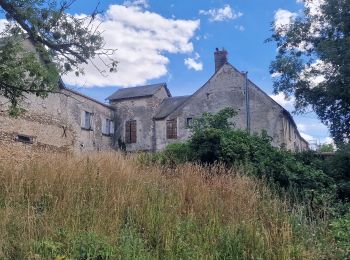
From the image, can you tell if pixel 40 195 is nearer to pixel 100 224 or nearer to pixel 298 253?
pixel 100 224

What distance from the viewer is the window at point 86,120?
2971 cm

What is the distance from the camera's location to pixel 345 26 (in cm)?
1466

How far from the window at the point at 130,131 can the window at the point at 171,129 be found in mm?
3921

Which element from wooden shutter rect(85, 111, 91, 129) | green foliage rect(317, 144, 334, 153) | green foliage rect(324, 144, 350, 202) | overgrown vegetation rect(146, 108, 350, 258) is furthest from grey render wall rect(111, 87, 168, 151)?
green foliage rect(324, 144, 350, 202)

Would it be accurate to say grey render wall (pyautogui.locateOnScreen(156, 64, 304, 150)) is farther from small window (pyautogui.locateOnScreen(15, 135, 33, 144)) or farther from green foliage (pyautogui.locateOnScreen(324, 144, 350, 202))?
small window (pyautogui.locateOnScreen(15, 135, 33, 144))

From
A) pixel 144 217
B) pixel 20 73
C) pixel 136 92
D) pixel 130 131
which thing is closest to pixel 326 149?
pixel 130 131

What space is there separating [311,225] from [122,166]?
3833 mm

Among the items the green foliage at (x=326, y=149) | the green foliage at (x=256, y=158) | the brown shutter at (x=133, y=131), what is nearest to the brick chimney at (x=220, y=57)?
the brown shutter at (x=133, y=131)

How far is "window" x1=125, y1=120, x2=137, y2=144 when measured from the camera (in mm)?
34281

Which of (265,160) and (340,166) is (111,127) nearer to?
(265,160)

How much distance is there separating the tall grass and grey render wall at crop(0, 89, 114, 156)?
11320 millimetres

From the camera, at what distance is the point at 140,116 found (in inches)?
1340

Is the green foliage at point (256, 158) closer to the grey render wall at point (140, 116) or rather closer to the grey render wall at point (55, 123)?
the grey render wall at point (55, 123)

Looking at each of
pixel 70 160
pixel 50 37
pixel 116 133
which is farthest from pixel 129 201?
pixel 116 133
